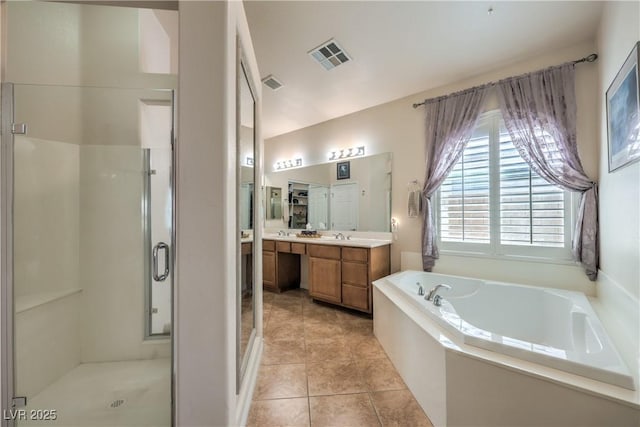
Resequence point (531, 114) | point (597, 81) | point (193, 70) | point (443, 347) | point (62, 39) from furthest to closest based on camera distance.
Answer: point (531, 114), point (597, 81), point (62, 39), point (443, 347), point (193, 70)

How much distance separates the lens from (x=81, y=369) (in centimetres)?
154

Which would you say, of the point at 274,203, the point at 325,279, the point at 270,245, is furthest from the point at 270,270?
the point at 274,203

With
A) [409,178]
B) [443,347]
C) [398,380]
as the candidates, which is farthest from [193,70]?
[409,178]

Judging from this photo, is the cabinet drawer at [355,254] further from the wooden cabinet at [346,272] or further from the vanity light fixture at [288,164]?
the vanity light fixture at [288,164]

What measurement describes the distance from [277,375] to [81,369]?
126cm

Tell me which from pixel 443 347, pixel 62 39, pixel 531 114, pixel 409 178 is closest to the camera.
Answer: pixel 443 347

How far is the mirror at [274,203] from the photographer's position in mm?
3891

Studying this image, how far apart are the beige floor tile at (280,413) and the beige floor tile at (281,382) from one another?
0.16ft

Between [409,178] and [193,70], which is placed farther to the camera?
[409,178]

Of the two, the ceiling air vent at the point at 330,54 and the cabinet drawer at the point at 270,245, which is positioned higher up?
the ceiling air vent at the point at 330,54

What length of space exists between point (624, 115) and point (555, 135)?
652 millimetres

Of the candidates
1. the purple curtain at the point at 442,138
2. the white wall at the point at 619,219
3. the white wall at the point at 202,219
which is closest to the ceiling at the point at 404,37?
the purple curtain at the point at 442,138

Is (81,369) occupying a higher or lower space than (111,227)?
lower

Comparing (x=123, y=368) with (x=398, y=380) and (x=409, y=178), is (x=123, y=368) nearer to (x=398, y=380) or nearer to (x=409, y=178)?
(x=398, y=380)
